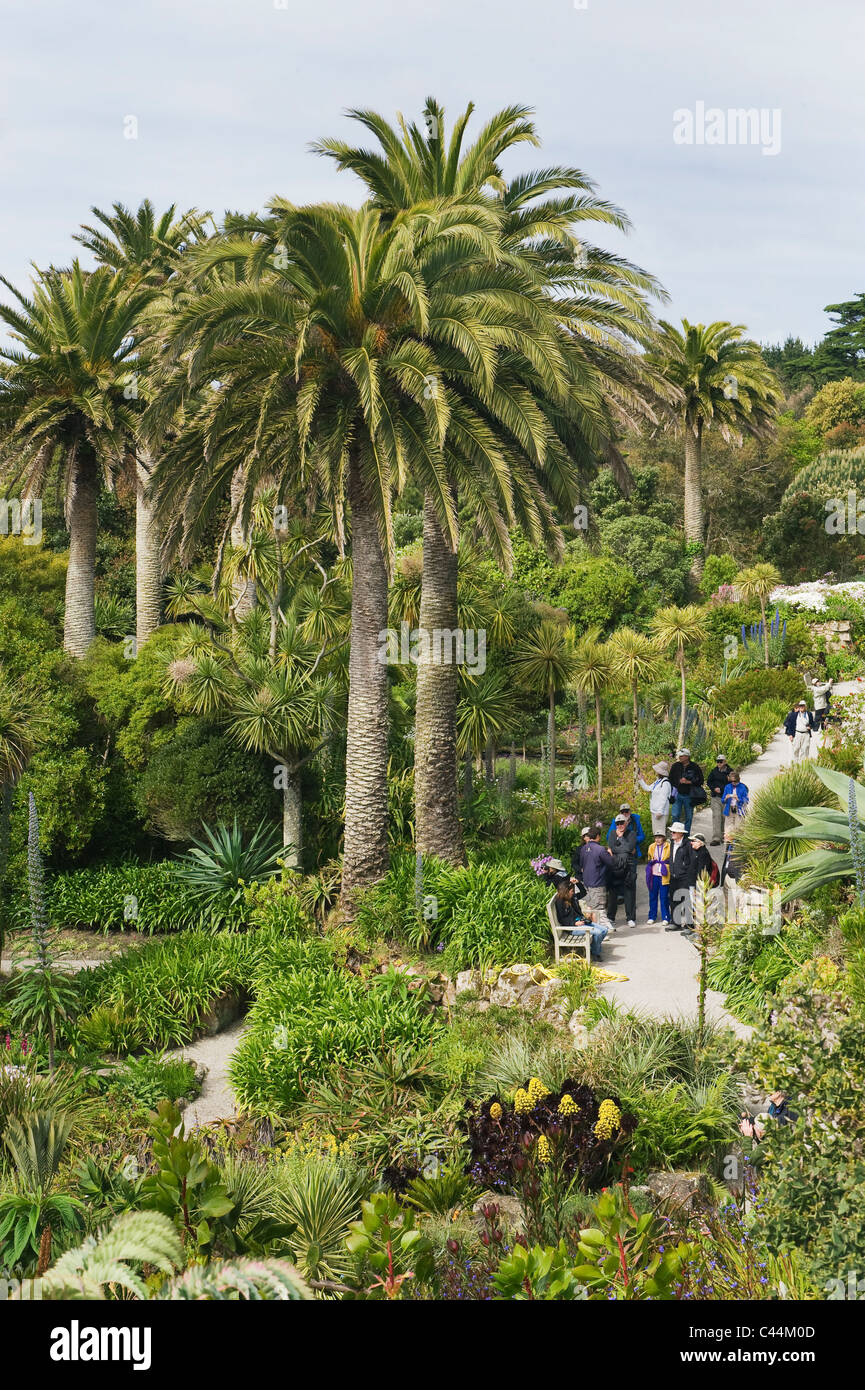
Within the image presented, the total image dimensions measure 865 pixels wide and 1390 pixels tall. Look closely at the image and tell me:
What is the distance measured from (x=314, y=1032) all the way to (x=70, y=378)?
13.9m

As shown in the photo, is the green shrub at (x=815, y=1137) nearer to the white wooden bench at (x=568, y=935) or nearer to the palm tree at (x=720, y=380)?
the white wooden bench at (x=568, y=935)

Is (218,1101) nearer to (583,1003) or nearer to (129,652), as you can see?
(583,1003)

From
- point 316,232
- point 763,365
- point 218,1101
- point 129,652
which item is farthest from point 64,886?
point 763,365

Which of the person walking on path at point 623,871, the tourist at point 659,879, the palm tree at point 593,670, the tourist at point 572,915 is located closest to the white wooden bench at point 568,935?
the tourist at point 572,915

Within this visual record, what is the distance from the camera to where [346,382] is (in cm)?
1459

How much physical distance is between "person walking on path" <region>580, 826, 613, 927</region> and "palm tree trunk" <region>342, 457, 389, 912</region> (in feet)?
8.88

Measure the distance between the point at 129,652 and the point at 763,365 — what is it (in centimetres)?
2421

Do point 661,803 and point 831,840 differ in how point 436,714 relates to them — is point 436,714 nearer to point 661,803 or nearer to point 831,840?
point 661,803

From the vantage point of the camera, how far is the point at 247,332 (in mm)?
14414

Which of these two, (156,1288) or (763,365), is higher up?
(763,365)

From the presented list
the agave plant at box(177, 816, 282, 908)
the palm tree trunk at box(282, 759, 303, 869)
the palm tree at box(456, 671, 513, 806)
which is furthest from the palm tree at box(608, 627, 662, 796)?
the agave plant at box(177, 816, 282, 908)

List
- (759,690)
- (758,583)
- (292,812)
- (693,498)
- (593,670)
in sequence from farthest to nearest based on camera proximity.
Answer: (693,498), (758,583), (759,690), (593,670), (292,812)

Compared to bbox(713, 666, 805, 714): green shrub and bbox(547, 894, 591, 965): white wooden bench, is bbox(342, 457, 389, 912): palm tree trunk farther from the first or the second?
bbox(713, 666, 805, 714): green shrub

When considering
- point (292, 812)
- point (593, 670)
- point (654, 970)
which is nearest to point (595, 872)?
point (654, 970)
